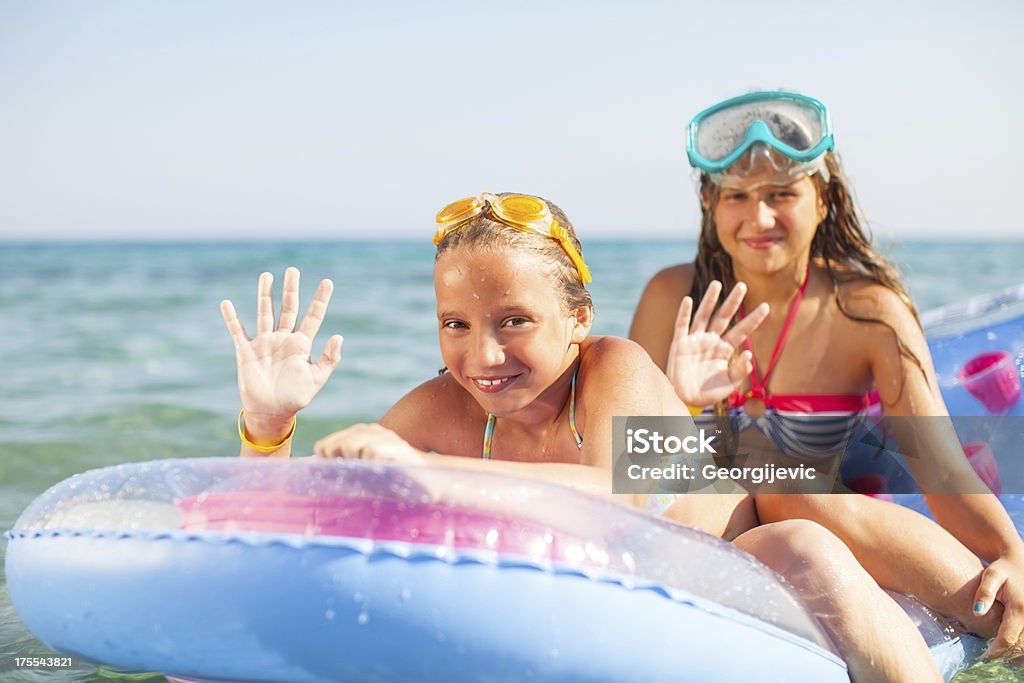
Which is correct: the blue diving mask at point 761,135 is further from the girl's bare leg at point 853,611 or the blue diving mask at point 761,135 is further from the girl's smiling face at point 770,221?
the girl's bare leg at point 853,611

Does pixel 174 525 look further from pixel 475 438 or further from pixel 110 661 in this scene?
pixel 475 438

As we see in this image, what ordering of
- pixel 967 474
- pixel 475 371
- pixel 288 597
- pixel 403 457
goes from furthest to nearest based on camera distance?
pixel 967 474 → pixel 475 371 → pixel 403 457 → pixel 288 597

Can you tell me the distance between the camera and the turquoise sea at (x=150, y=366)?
17.6ft

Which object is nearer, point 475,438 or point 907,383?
point 475,438

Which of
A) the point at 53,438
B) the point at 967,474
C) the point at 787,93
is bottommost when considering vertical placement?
the point at 53,438

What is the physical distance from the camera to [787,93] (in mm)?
3496

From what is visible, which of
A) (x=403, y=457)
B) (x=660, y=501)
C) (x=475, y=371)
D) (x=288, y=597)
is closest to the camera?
(x=288, y=597)

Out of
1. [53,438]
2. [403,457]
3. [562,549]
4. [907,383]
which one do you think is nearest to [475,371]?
[403,457]

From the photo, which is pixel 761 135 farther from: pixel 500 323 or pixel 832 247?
pixel 500 323

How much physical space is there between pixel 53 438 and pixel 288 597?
14.5ft

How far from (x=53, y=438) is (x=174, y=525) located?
14.0 feet

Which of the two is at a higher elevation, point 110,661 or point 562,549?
point 562,549

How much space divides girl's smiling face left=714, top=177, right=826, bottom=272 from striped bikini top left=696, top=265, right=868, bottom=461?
17 centimetres

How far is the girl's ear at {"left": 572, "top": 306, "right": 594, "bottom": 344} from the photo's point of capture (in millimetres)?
2625
